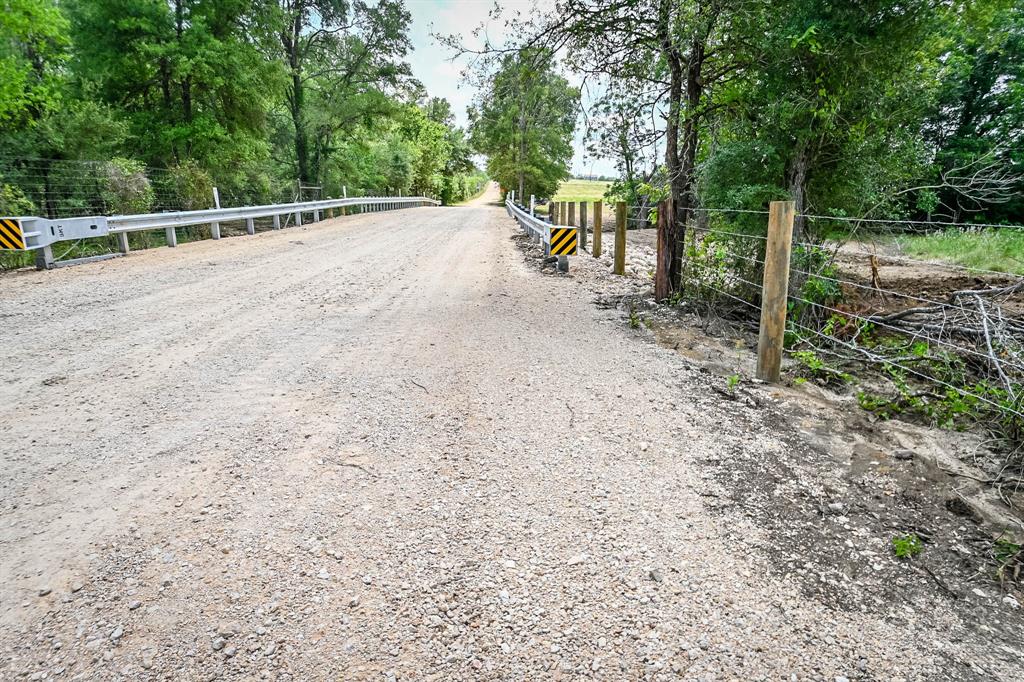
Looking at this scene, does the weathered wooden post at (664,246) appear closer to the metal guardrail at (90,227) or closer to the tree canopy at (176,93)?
the metal guardrail at (90,227)

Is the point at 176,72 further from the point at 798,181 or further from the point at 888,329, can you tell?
the point at 888,329

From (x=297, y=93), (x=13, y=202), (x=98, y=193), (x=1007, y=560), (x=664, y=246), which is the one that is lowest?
(x=1007, y=560)

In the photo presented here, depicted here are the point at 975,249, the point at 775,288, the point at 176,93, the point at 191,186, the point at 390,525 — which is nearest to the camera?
the point at 390,525

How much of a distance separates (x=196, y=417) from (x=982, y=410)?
509cm

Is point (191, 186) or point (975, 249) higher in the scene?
point (191, 186)

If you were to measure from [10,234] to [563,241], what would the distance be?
8.10 m

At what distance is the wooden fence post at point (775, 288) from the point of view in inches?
152

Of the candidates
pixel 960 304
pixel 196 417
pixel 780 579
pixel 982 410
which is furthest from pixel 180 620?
pixel 960 304

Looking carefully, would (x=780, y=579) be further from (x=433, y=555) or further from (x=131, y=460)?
(x=131, y=460)

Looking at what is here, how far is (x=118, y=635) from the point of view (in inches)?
67.1

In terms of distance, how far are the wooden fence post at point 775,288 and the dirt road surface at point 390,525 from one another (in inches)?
21.4

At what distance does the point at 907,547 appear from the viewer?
2.14 metres

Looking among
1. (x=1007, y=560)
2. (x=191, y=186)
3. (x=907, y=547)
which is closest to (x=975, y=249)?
(x=1007, y=560)

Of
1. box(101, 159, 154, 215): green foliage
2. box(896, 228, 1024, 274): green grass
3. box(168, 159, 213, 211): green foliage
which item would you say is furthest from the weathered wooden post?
box(168, 159, 213, 211): green foliage
